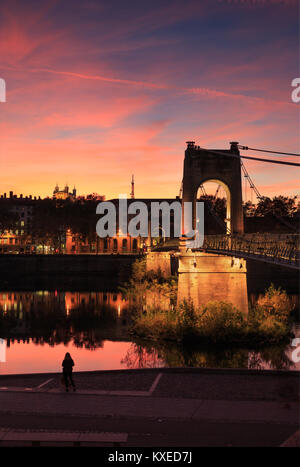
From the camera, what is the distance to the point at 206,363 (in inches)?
1111

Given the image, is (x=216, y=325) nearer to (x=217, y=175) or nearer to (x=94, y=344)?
(x=94, y=344)

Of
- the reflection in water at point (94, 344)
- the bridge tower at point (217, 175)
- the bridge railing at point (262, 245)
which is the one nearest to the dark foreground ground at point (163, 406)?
the bridge railing at point (262, 245)

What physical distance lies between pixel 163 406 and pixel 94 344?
67.7 ft

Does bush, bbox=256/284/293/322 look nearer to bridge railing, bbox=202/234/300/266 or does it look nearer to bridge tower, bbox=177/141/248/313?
bridge tower, bbox=177/141/248/313

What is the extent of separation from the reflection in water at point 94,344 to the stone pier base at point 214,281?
438 cm


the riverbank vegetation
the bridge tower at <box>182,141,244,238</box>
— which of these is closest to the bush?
the riverbank vegetation

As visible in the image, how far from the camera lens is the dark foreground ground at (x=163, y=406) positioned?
13.2 m

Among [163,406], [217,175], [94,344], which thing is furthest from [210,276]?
[163,406]

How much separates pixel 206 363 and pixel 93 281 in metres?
59.8

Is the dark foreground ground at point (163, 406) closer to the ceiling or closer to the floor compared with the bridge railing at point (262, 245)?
closer to the floor

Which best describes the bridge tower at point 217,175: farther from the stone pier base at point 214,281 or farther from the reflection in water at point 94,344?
the reflection in water at point 94,344

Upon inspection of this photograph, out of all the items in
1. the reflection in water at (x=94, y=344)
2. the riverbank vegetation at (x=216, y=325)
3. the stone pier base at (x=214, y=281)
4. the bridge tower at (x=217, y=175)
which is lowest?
the reflection in water at (x=94, y=344)

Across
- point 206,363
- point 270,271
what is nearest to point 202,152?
point 206,363
